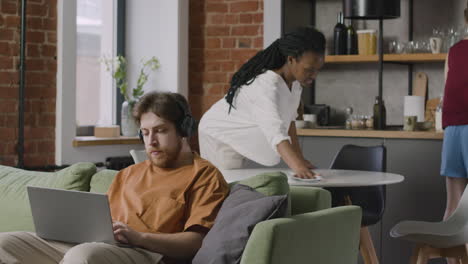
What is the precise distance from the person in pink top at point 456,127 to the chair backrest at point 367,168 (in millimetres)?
408

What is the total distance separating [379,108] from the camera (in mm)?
5254

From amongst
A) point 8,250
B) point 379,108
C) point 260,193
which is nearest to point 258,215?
point 260,193

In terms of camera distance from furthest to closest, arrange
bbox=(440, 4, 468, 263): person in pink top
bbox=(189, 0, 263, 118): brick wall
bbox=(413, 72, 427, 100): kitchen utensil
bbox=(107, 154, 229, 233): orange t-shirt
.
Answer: bbox=(189, 0, 263, 118): brick wall
bbox=(413, 72, 427, 100): kitchen utensil
bbox=(440, 4, 468, 263): person in pink top
bbox=(107, 154, 229, 233): orange t-shirt

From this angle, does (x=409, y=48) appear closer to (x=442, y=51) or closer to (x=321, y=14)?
(x=442, y=51)

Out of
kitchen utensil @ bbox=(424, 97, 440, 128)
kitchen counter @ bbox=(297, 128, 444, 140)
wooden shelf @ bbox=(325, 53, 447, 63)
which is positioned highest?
wooden shelf @ bbox=(325, 53, 447, 63)

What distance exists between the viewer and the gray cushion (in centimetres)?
245

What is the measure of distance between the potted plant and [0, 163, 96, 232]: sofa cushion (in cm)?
208

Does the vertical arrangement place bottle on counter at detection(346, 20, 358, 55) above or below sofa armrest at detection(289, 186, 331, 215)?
above

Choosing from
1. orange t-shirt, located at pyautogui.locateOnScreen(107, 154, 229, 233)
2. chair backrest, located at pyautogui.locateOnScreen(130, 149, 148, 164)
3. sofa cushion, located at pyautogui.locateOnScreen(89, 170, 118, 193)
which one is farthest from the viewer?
chair backrest, located at pyautogui.locateOnScreen(130, 149, 148, 164)

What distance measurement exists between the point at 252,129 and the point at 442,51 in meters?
1.97

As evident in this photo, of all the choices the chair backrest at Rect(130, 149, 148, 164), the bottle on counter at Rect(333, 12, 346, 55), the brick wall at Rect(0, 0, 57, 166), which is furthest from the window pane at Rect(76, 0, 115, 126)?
the chair backrest at Rect(130, 149, 148, 164)

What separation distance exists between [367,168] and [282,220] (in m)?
2.07

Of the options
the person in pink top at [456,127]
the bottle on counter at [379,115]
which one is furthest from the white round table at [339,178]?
the bottle on counter at [379,115]

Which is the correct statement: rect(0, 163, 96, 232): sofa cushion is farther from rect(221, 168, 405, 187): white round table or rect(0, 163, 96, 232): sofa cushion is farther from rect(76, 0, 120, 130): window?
rect(76, 0, 120, 130): window
